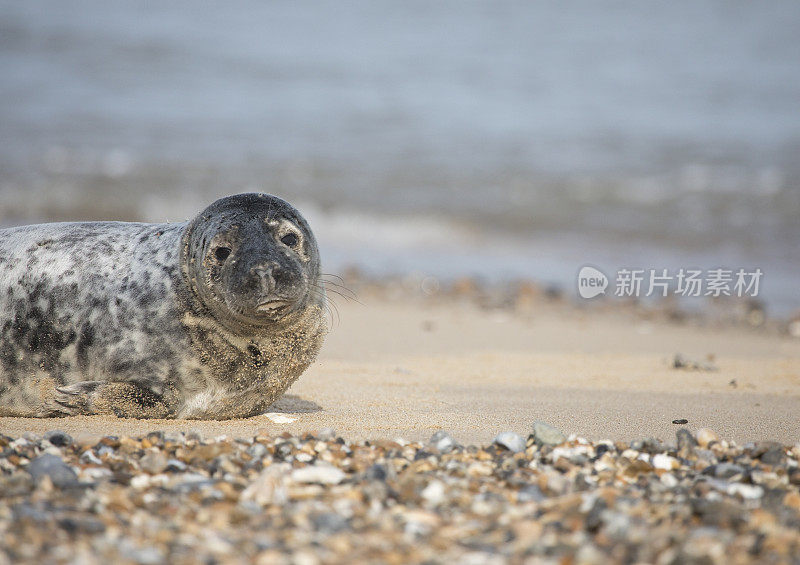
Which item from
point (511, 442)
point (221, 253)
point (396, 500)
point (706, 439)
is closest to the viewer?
point (396, 500)

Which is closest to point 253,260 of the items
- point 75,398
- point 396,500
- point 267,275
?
point 267,275

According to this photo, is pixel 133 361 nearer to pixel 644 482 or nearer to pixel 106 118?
pixel 644 482

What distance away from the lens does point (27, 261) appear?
3.86m

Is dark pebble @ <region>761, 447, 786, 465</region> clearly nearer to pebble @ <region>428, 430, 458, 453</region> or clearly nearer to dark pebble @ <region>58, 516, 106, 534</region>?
pebble @ <region>428, 430, 458, 453</region>

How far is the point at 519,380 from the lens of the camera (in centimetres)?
490

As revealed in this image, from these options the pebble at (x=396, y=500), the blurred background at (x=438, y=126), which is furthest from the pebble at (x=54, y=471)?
the blurred background at (x=438, y=126)

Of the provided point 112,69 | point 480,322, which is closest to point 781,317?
point 480,322

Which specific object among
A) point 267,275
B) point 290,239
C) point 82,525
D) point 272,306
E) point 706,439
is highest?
point 290,239

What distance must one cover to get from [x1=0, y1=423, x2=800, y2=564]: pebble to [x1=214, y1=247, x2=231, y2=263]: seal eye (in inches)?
29.6

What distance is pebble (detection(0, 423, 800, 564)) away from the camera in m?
2.19

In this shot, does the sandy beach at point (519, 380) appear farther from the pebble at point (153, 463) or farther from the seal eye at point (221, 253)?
the seal eye at point (221, 253)

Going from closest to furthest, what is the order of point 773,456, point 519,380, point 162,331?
1. point 773,456
2. point 162,331
3. point 519,380

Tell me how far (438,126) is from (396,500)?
15.1 metres

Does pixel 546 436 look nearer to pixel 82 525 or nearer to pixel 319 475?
pixel 319 475
